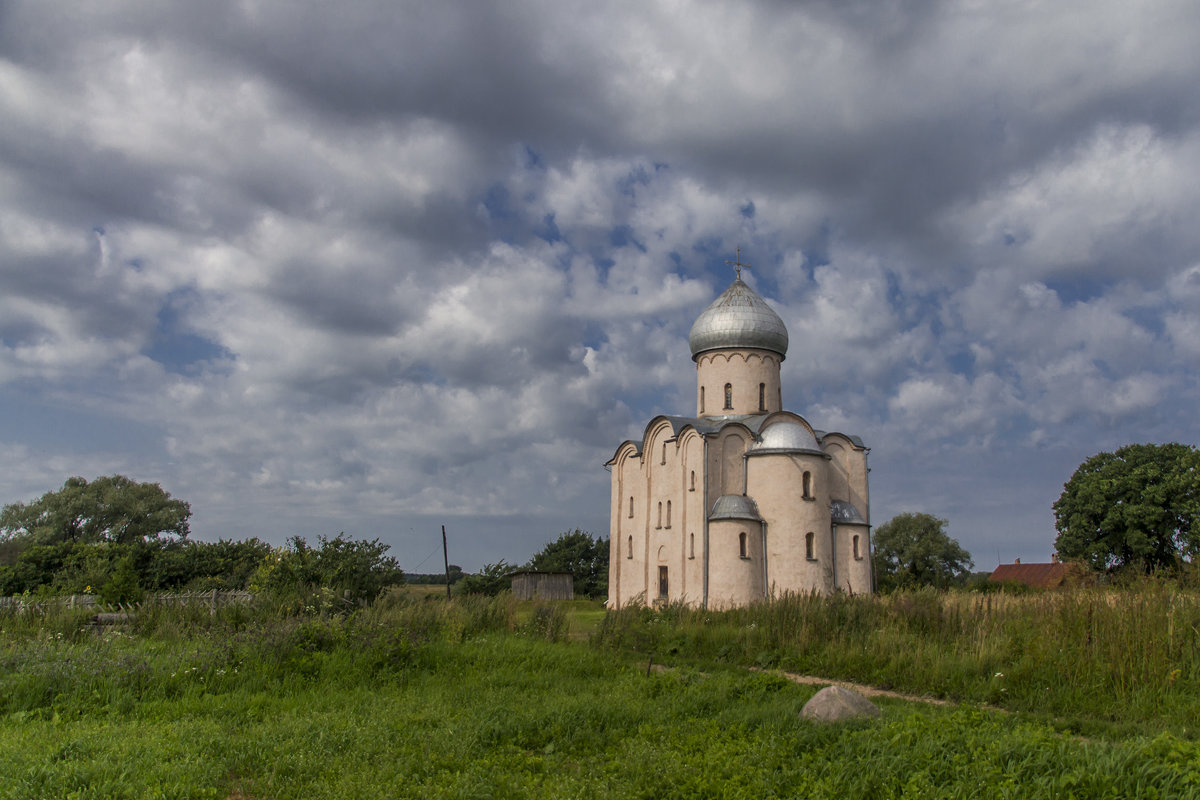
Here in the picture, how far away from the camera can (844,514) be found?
26922 millimetres

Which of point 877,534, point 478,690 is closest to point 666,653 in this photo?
point 478,690

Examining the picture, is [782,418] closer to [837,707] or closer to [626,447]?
[626,447]

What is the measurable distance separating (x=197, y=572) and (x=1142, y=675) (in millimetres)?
25672

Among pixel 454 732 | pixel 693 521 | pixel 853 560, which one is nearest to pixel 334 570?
pixel 454 732

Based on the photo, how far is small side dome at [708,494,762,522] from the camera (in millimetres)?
25938

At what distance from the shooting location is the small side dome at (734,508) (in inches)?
1021

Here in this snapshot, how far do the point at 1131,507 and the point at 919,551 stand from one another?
11555 millimetres

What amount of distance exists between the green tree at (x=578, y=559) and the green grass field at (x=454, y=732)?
114 feet

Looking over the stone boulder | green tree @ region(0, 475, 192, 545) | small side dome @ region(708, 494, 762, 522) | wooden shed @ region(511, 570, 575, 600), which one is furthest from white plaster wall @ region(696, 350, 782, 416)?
green tree @ region(0, 475, 192, 545)

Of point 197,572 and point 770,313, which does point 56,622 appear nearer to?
point 197,572

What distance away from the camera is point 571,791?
611cm

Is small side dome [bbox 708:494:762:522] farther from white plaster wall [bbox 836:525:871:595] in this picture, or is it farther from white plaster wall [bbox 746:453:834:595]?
white plaster wall [bbox 836:525:871:595]

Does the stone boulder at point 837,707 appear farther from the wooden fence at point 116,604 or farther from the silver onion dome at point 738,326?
the silver onion dome at point 738,326

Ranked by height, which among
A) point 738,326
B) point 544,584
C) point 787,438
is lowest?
point 544,584
